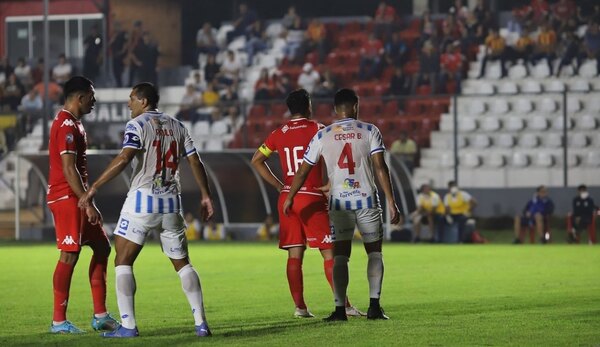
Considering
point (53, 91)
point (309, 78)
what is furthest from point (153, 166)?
point (53, 91)

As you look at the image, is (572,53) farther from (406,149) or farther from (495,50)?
(406,149)

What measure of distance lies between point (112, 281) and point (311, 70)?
20.8 meters

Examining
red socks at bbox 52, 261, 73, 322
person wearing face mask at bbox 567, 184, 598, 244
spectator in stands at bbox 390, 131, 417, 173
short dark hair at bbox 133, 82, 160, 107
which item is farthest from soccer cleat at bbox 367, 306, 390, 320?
spectator in stands at bbox 390, 131, 417, 173

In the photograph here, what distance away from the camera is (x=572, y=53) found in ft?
111

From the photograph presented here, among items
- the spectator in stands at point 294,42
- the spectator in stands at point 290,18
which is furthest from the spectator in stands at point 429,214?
the spectator in stands at point 290,18

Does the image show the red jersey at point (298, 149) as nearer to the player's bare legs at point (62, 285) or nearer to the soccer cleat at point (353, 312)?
the soccer cleat at point (353, 312)

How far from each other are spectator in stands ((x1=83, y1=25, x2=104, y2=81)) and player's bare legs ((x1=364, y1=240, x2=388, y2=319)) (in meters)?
29.9

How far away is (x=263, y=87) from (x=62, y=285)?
88.0ft

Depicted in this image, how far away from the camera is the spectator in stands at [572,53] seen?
33.9 m

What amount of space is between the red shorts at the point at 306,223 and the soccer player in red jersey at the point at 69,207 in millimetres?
1742

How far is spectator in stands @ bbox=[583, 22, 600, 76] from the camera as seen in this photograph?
3366cm

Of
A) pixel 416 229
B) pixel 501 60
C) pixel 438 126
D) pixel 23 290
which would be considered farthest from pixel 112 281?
pixel 501 60

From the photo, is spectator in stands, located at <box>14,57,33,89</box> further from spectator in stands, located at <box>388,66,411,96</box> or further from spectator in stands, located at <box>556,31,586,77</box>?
spectator in stands, located at <box>556,31,586,77</box>

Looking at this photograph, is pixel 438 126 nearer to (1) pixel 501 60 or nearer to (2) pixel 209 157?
(1) pixel 501 60
